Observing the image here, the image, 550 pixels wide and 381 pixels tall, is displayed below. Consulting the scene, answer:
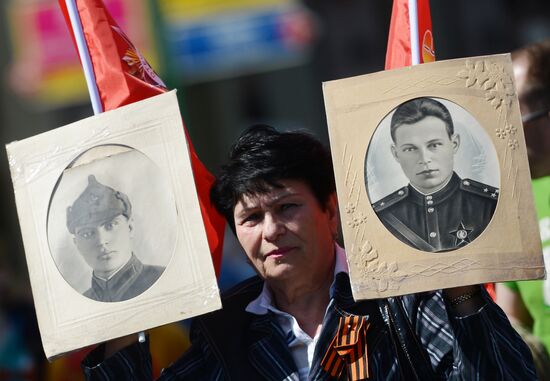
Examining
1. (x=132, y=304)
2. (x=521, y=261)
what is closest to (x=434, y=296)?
(x=521, y=261)

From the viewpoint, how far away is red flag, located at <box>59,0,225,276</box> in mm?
2779

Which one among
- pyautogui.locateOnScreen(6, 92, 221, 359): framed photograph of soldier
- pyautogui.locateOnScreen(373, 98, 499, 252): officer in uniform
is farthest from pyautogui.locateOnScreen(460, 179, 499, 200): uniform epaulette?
pyautogui.locateOnScreen(6, 92, 221, 359): framed photograph of soldier

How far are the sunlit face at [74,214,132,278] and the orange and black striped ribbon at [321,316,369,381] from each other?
536 millimetres

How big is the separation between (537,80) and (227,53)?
23.6ft

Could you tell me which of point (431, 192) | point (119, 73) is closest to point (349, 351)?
point (431, 192)

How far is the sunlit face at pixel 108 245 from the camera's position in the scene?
2371mm

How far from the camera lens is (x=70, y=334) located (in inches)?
94.0

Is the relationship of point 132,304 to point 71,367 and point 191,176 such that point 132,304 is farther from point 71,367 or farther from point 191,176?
point 71,367

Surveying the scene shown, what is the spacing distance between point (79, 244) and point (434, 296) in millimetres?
862

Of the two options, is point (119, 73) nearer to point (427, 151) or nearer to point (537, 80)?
point (427, 151)

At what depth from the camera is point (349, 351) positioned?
7.72 feet

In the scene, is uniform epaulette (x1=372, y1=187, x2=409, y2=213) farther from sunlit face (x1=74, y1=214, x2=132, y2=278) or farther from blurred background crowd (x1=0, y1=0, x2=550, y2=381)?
blurred background crowd (x1=0, y1=0, x2=550, y2=381)

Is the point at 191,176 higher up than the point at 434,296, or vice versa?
the point at 191,176

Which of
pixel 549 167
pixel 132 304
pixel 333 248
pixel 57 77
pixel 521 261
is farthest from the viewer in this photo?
pixel 57 77
